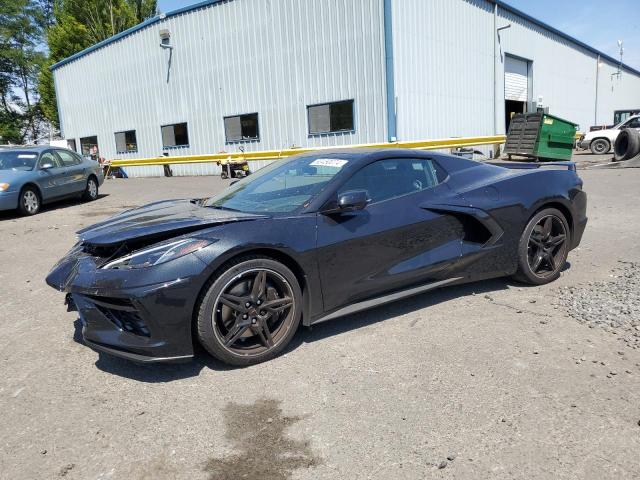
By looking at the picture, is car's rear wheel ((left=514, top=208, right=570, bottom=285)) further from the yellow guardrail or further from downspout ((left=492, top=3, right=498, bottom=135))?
downspout ((left=492, top=3, right=498, bottom=135))

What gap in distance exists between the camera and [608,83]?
3916 cm

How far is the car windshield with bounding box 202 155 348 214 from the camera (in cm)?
363

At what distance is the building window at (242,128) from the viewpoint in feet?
64.5

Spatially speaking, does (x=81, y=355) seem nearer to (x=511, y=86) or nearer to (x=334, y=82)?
(x=334, y=82)

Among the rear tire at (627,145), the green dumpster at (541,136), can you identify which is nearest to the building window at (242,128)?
the green dumpster at (541,136)

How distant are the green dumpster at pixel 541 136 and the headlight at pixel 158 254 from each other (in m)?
15.8

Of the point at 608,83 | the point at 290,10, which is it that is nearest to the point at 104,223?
the point at 290,10

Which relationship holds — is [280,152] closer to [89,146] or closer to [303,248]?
[89,146]

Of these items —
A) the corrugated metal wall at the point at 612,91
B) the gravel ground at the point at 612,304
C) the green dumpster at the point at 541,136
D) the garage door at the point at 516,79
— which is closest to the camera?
the gravel ground at the point at 612,304

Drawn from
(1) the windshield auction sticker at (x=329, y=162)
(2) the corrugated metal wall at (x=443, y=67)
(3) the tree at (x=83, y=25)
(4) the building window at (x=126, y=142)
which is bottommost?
(1) the windshield auction sticker at (x=329, y=162)

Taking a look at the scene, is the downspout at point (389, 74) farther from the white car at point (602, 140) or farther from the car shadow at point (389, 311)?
the car shadow at point (389, 311)

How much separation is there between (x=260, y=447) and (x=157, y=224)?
1609mm

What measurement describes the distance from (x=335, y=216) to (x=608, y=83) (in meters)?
43.9

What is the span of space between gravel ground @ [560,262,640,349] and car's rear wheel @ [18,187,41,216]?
10.2 m
